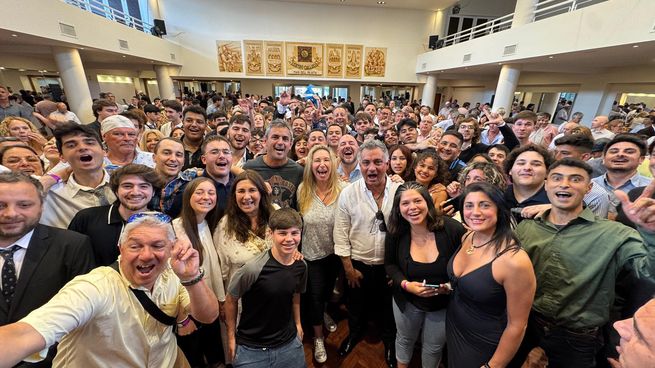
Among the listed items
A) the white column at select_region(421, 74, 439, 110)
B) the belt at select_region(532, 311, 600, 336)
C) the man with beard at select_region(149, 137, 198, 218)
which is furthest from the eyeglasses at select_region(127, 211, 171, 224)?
the white column at select_region(421, 74, 439, 110)

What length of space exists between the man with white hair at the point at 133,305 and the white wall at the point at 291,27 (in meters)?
15.2

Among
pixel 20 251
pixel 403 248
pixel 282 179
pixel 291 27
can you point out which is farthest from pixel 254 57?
pixel 403 248

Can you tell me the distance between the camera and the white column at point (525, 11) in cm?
791

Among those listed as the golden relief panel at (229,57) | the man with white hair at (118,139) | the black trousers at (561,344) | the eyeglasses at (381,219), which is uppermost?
the golden relief panel at (229,57)

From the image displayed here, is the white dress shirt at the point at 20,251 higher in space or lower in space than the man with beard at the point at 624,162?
lower

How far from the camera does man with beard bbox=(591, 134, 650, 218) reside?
7.11ft

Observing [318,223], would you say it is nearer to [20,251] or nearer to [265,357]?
[265,357]

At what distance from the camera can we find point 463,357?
1545 millimetres

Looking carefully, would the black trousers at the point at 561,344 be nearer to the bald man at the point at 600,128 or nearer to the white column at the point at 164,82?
the bald man at the point at 600,128

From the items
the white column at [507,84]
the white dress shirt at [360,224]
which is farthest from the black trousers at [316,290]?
the white column at [507,84]

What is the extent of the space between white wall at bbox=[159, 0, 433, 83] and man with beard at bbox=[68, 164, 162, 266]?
14.6 meters

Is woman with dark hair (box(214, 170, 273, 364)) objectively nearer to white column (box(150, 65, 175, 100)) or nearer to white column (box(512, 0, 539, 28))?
white column (box(512, 0, 539, 28))

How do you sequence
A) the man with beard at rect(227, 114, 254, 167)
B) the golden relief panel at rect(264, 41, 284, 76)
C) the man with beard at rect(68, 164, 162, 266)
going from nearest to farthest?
the man with beard at rect(68, 164, 162, 266) < the man with beard at rect(227, 114, 254, 167) < the golden relief panel at rect(264, 41, 284, 76)

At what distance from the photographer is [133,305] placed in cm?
120
